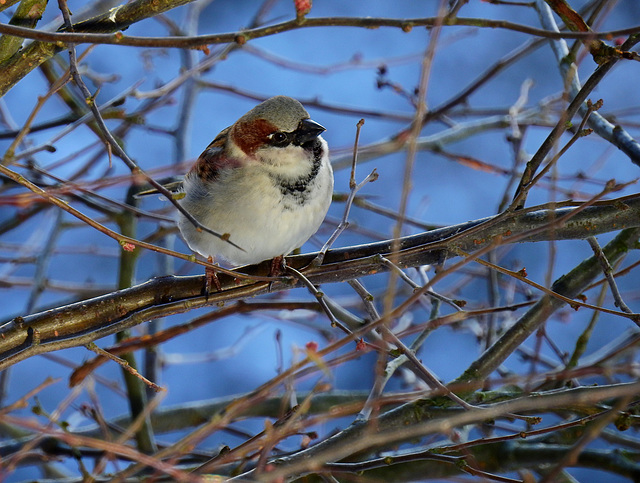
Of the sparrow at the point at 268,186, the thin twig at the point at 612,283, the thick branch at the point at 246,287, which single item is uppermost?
the sparrow at the point at 268,186

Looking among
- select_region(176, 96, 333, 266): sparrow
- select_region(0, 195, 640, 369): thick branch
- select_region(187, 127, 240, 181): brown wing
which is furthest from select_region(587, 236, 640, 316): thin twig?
select_region(187, 127, 240, 181): brown wing

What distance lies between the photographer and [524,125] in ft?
10.7

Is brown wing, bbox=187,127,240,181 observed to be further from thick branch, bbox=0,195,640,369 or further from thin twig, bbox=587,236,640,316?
thin twig, bbox=587,236,640,316

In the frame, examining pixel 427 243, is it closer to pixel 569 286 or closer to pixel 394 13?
pixel 569 286

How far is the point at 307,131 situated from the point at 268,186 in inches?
9.2

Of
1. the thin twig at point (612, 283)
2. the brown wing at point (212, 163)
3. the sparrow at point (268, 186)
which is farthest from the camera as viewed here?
the brown wing at point (212, 163)

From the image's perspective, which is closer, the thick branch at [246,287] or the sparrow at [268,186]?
the thick branch at [246,287]

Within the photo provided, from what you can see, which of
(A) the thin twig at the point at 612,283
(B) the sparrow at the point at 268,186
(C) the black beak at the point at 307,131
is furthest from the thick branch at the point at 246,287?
(C) the black beak at the point at 307,131

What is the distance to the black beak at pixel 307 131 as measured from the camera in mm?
→ 2383

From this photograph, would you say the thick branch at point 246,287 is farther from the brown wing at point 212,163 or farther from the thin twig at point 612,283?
the brown wing at point 212,163

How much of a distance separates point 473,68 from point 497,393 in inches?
154

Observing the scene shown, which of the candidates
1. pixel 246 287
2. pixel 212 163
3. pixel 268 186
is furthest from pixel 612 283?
pixel 212 163

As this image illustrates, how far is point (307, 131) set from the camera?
7.89ft

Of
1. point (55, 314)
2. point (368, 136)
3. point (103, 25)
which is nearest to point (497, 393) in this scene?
point (55, 314)
